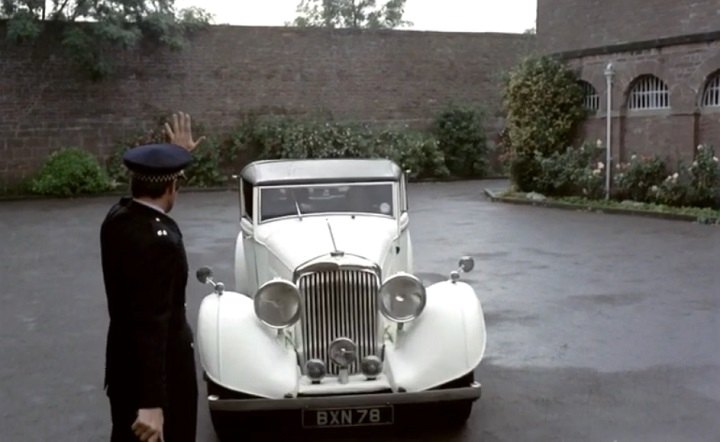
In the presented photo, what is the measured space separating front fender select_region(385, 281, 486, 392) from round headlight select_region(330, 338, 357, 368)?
223 millimetres

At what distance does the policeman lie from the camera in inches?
120

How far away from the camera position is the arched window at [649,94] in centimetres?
1894

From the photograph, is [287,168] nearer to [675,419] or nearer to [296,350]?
[296,350]

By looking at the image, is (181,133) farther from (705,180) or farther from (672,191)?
(672,191)

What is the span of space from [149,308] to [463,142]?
25891mm

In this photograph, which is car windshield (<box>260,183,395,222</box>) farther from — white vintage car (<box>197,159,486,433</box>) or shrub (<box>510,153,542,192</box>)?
shrub (<box>510,153,542,192</box>)

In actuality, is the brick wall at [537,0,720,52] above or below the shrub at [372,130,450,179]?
above

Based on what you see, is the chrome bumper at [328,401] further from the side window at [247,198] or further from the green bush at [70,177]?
the green bush at [70,177]

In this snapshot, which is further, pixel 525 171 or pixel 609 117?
pixel 525 171

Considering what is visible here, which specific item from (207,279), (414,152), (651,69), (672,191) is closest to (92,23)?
(414,152)

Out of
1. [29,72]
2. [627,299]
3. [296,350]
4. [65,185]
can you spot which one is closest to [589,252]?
[627,299]

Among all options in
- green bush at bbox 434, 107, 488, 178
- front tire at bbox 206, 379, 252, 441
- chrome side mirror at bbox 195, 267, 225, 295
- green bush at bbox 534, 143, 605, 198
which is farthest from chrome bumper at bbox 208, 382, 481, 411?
green bush at bbox 434, 107, 488, 178

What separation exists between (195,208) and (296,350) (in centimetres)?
1546

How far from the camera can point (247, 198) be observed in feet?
22.0
